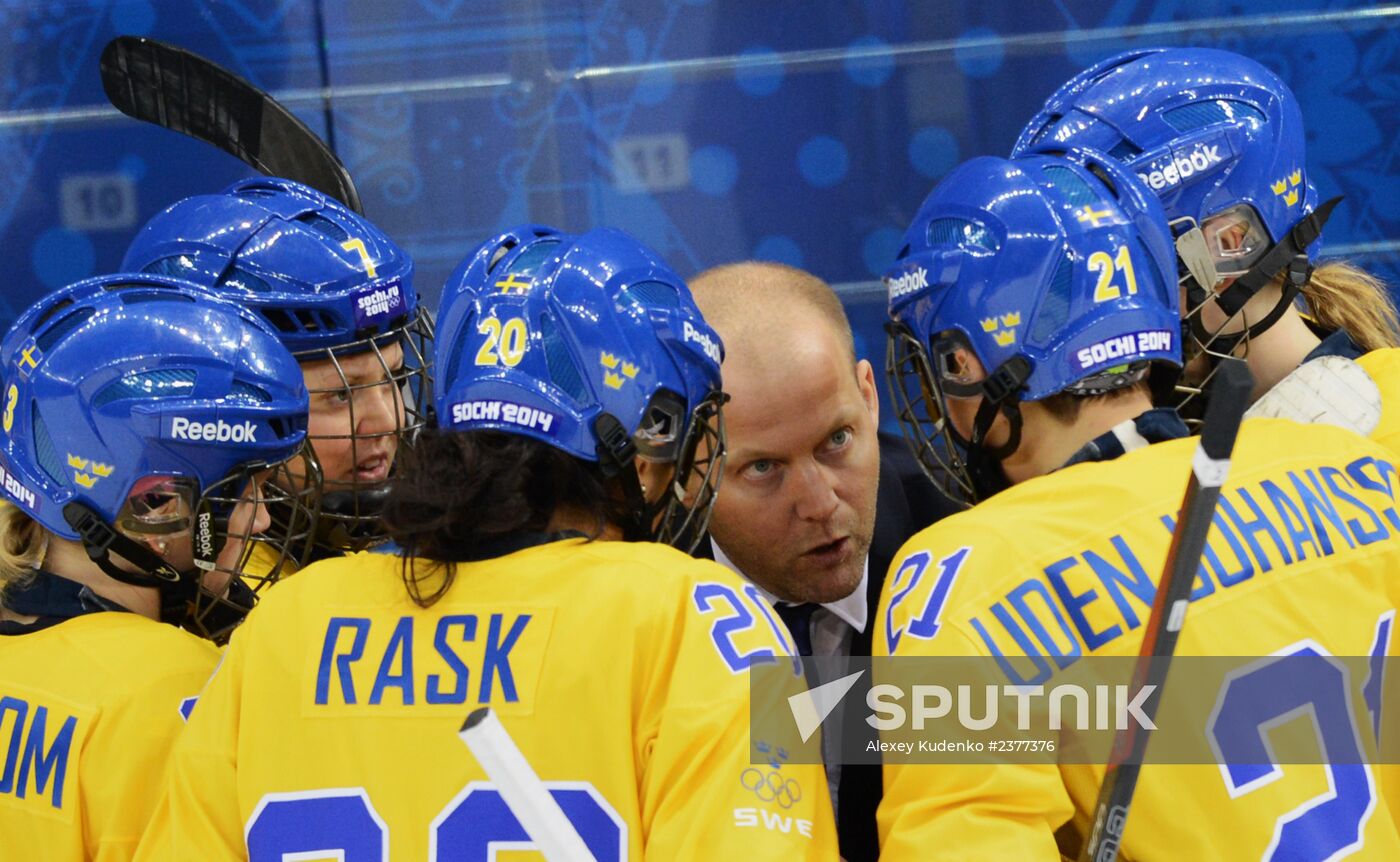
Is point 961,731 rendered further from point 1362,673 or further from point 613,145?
point 613,145

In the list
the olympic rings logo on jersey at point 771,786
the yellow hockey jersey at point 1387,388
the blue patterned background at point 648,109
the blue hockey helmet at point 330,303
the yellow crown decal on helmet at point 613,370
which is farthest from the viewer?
the blue patterned background at point 648,109

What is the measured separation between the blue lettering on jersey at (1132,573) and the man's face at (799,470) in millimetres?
1192

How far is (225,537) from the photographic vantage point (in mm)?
2287

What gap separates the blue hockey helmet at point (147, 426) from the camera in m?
2.17

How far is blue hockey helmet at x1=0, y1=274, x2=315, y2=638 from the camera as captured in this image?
7.11ft

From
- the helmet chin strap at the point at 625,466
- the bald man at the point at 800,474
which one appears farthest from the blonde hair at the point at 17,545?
the bald man at the point at 800,474

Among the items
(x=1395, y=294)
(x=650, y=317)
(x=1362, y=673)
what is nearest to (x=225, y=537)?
(x=650, y=317)

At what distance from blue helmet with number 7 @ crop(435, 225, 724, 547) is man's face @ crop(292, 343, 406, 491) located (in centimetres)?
91

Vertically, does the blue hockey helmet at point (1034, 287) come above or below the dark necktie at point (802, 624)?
above

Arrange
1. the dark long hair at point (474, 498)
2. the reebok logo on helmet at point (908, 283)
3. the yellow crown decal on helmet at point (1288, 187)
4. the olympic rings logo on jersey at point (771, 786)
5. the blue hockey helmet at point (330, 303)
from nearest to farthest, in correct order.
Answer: the olympic rings logo on jersey at point (771, 786) < the dark long hair at point (474, 498) < the reebok logo on helmet at point (908, 283) < the yellow crown decal on helmet at point (1288, 187) < the blue hockey helmet at point (330, 303)

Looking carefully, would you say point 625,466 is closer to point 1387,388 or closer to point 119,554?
point 119,554

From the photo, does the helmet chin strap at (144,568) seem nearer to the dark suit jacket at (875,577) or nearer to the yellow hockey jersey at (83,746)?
the yellow hockey jersey at (83,746)

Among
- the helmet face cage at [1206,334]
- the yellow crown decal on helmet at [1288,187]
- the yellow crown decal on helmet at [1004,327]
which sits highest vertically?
the yellow crown decal on helmet at [1288,187]

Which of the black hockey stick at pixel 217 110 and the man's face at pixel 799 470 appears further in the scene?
the black hockey stick at pixel 217 110
